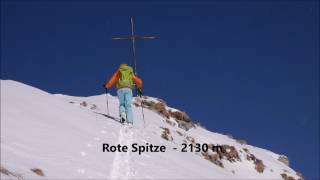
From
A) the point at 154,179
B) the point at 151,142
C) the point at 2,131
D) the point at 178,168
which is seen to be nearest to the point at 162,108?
the point at 151,142

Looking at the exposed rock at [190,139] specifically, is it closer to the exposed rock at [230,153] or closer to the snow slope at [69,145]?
the exposed rock at [230,153]

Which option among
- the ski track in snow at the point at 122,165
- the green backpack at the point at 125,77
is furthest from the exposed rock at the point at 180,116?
the ski track in snow at the point at 122,165

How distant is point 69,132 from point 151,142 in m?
5.38

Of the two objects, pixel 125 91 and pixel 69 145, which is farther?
pixel 125 91

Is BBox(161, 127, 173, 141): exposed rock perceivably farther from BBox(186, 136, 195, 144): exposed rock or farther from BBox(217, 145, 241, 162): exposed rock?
BBox(217, 145, 241, 162): exposed rock

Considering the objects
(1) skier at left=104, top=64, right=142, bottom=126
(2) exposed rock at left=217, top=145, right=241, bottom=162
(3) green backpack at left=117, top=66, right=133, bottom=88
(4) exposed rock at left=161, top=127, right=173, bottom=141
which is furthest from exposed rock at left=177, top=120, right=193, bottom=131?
(3) green backpack at left=117, top=66, right=133, bottom=88

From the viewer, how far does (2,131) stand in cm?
1459

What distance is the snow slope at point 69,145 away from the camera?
1402 cm

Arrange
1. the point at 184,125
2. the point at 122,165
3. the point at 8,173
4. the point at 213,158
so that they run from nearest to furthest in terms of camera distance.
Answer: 1. the point at 8,173
2. the point at 122,165
3. the point at 213,158
4. the point at 184,125

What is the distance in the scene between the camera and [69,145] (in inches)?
651

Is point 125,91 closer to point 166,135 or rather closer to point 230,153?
point 166,135

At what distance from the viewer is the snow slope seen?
1402 centimetres

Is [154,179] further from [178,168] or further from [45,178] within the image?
[45,178]

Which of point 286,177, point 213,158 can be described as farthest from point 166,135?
point 286,177
